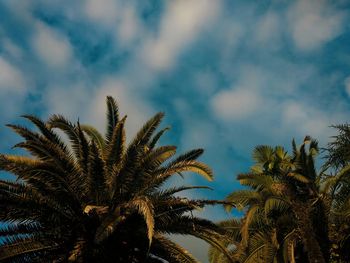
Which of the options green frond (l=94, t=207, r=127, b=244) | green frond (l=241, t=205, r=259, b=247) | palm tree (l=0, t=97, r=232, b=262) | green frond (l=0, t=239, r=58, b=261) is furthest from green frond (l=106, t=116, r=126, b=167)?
green frond (l=241, t=205, r=259, b=247)

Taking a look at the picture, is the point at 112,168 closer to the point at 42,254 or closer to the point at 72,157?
the point at 72,157

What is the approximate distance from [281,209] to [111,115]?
8.60 m

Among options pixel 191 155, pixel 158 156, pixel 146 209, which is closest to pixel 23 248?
pixel 146 209

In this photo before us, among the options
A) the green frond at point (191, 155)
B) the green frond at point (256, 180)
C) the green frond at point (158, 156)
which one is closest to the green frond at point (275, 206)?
the green frond at point (256, 180)

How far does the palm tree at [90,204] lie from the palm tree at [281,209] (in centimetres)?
458

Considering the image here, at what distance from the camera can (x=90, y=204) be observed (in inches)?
532

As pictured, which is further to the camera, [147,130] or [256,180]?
[256,180]

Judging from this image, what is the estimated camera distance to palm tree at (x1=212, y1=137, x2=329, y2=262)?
18047 millimetres

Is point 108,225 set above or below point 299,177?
below

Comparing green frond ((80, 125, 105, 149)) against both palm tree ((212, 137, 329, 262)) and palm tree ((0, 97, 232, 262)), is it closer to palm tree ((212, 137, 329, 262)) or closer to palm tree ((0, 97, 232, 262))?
palm tree ((0, 97, 232, 262))

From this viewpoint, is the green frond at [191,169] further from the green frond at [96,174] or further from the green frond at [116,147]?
the green frond at [96,174]

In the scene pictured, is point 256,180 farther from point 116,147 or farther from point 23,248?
point 23,248

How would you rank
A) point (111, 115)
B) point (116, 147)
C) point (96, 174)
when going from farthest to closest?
1. point (111, 115)
2. point (116, 147)
3. point (96, 174)

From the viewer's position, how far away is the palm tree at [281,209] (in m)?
18.0
